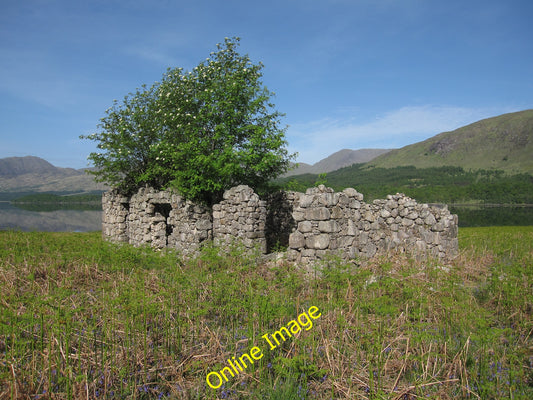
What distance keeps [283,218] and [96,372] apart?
42.7ft

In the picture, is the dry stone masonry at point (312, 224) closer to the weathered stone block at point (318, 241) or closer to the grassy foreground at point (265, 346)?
the weathered stone block at point (318, 241)

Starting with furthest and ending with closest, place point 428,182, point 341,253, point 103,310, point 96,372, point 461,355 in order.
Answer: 1. point 428,182
2. point 341,253
3. point 103,310
4. point 461,355
5. point 96,372

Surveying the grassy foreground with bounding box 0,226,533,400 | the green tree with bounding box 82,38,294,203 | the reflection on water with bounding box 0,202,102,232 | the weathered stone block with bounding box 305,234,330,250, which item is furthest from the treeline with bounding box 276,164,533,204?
the grassy foreground with bounding box 0,226,533,400

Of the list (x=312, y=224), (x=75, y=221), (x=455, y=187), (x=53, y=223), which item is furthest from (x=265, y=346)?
(x=455, y=187)

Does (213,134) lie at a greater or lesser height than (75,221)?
greater

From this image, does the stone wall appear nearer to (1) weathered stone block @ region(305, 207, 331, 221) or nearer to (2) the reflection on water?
(1) weathered stone block @ region(305, 207, 331, 221)

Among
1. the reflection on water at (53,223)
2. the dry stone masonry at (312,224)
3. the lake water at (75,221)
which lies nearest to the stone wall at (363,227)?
the dry stone masonry at (312,224)

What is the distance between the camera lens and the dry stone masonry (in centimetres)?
1015

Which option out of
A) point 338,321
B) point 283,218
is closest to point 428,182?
point 283,218

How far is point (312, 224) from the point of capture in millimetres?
10164

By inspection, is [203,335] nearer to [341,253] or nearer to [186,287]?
[186,287]

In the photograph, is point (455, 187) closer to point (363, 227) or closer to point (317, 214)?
point (363, 227)

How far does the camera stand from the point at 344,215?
10555 mm

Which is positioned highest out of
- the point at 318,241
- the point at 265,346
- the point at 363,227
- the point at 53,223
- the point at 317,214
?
the point at 317,214
